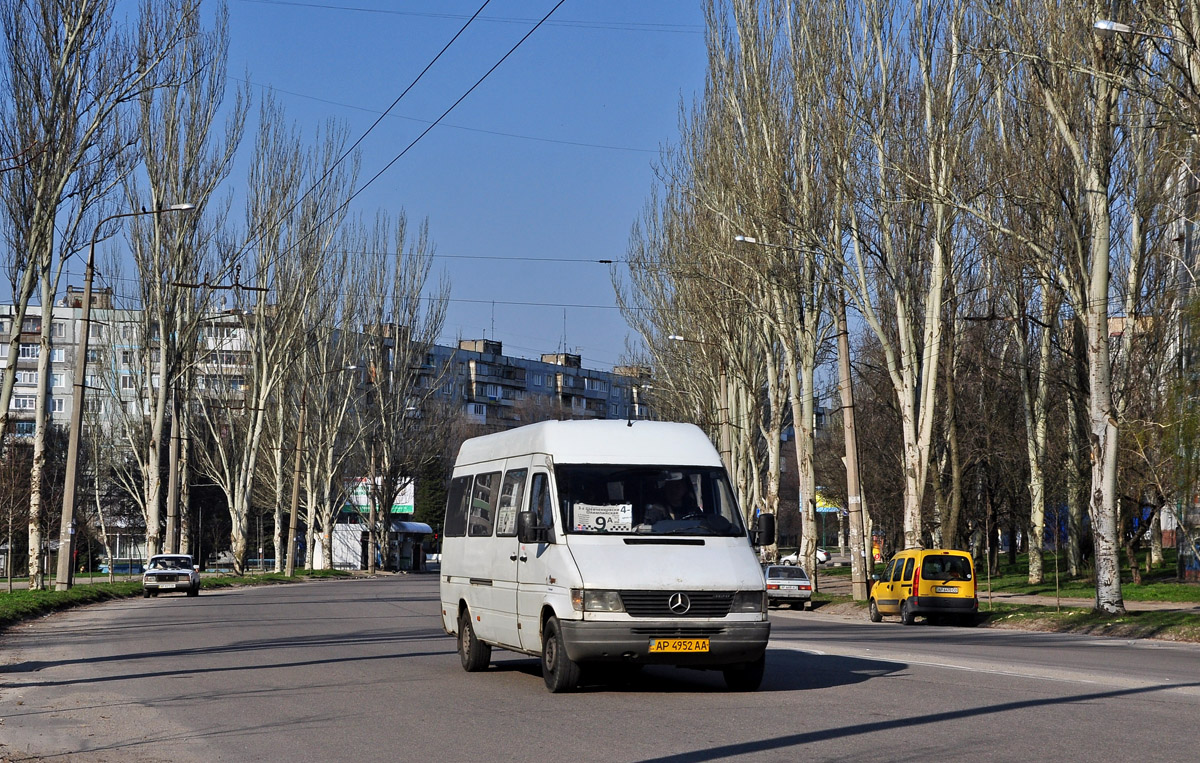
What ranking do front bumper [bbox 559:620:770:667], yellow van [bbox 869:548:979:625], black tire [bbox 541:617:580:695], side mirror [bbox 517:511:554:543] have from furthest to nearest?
yellow van [bbox 869:548:979:625], side mirror [bbox 517:511:554:543], black tire [bbox 541:617:580:695], front bumper [bbox 559:620:770:667]

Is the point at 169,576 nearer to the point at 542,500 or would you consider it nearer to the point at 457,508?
the point at 457,508

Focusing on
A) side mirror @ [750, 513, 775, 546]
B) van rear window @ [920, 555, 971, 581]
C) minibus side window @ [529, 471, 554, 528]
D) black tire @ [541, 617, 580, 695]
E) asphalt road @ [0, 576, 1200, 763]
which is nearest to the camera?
asphalt road @ [0, 576, 1200, 763]

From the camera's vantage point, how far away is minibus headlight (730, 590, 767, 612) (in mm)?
12555

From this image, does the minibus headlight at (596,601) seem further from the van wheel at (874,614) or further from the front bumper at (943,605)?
the van wheel at (874,614)

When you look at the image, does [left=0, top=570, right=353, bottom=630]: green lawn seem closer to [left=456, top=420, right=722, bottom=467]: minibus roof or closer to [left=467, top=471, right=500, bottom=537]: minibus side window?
[left=467, top=471, right=500, bottom=537]: minibus side window

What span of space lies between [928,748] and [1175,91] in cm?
1666

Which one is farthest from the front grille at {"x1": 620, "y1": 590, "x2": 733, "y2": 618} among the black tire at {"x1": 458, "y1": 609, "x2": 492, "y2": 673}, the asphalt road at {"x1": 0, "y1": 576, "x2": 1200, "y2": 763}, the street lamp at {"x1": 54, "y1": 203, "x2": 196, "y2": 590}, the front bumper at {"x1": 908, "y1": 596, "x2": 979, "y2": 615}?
the street lamp at {"x1": 54, "y1": 203, "x2": 196, "y2": 590}

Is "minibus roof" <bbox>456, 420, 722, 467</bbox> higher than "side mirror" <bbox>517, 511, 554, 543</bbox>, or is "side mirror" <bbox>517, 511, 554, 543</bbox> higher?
"minibus roof" <bbox>456, 420, 722, 467</bbox>

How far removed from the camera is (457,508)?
16.8 m

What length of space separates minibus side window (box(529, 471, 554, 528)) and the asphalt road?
1574mm

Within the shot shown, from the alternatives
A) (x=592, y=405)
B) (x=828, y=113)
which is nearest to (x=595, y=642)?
(x=828, y=113)

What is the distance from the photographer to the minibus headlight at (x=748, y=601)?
41.2 ft

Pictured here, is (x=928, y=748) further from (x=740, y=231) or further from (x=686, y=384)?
(x=686, y=384)

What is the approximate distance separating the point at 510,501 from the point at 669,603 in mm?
2631
